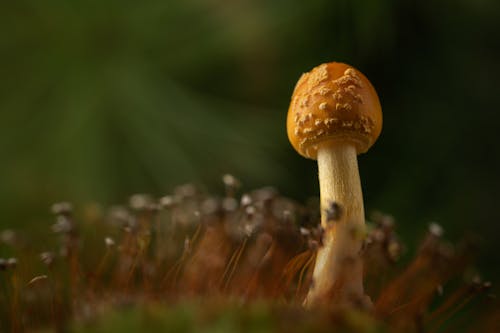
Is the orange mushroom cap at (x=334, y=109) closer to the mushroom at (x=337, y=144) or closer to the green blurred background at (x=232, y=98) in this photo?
the mushroom at (x=337, y=144)

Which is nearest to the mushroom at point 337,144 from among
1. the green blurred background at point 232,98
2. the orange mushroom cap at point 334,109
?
the orange mushroom cap at point 334,109

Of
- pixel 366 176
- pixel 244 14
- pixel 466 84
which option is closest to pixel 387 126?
pixel 366 176

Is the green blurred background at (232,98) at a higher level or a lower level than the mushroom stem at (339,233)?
higher

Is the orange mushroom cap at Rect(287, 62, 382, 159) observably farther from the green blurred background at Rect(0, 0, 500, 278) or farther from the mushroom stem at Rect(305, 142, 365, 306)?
the green blurred background at Rect(0, 0, 500, 278)

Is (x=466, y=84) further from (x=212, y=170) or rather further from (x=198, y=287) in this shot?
(x=198, y=287)

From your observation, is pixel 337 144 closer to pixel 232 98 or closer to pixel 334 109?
pixel 334 109

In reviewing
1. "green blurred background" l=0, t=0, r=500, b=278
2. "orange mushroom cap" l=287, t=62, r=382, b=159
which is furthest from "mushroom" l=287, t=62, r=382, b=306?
"green blurred background" l=0, t=0, r=500, b=278
